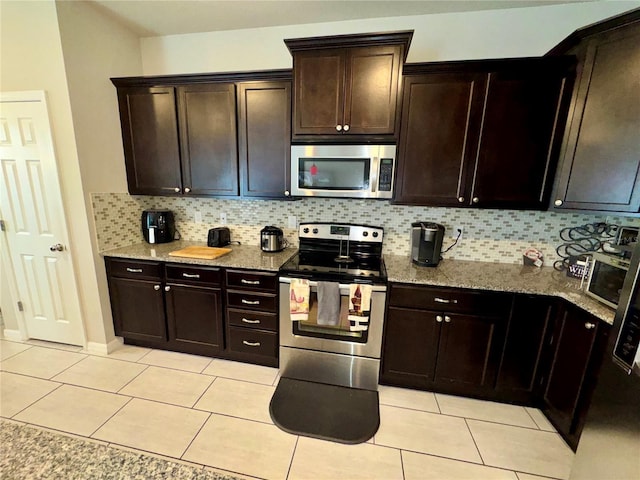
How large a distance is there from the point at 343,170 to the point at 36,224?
2.63 meters

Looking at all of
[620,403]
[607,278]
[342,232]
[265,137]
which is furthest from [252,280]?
[607,278]

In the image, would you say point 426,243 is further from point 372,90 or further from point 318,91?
point 318,91

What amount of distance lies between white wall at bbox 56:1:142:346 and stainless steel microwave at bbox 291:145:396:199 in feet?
5.43

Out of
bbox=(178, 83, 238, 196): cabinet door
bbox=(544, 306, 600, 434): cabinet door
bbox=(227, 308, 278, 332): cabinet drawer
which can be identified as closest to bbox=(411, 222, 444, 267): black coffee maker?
bbox=(544, 306, 600, 434): cabinet door

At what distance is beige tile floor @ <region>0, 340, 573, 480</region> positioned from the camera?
1.57 metres

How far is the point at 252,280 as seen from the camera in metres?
2.19

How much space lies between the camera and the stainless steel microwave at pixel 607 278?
152 cm

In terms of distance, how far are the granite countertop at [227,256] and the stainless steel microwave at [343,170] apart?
0.61 metres

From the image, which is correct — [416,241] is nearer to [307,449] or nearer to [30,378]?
[307,449]

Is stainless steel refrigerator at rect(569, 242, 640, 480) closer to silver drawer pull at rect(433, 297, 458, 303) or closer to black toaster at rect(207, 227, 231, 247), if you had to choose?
silver drawer pull at rect(433, 297, 458, 303)

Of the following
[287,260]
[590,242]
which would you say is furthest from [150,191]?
[590,242]

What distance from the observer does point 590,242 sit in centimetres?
212

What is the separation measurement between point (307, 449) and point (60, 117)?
9.67 feet

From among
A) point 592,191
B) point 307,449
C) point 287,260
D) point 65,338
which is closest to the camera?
point 307,449
